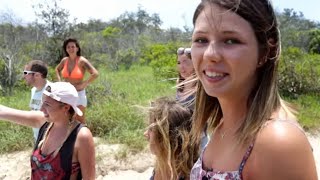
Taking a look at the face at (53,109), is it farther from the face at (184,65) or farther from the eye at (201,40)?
the eye at (201,40)

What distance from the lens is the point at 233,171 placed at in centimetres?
98

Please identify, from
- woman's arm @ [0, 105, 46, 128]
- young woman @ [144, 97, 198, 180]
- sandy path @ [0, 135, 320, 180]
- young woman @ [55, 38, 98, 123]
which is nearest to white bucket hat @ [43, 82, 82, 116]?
woman's arm @ [0, 105, 46, 128]

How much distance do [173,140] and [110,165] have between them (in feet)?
9.35

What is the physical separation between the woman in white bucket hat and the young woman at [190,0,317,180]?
1.13 meters

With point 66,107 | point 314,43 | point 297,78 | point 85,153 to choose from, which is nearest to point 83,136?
point 85,153

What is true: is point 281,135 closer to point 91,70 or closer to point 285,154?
point 285,154

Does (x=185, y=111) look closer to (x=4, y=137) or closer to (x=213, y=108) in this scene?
(x=213, y=108)

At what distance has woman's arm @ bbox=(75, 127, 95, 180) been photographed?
6.98 feet

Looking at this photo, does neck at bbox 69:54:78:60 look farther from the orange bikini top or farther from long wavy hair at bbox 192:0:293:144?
long wavy hair at bbox 192:0:293:144

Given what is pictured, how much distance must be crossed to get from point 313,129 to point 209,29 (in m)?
5.64

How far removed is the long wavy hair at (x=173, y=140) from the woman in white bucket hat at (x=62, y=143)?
0.41 meters

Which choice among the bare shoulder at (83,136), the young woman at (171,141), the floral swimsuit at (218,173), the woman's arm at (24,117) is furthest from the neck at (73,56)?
the floral swimsuit at (218,173)

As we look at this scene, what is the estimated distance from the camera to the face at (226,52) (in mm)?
987

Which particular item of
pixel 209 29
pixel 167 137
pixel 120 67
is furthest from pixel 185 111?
pixel 120 67
